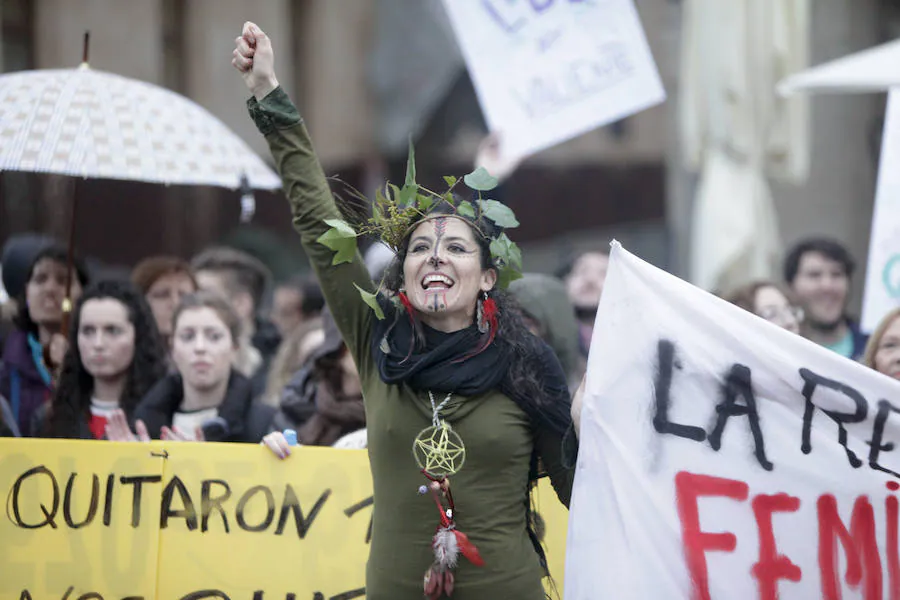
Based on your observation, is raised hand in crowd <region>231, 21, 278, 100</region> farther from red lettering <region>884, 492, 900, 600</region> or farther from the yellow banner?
red lettering <region>884, 492, 900, 600</region>

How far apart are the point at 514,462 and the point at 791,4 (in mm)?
5092

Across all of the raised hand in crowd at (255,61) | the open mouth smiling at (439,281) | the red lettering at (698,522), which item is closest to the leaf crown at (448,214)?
the open mouth smiling at (439,281)

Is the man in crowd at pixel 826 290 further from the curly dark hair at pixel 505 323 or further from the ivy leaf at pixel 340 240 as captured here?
the ivy leaf at pixel 340 240

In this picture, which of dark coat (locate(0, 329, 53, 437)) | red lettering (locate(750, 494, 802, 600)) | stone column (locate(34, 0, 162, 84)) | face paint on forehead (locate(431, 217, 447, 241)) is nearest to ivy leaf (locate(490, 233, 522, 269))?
face paint on forehead (locate(431, 217, 447, 241))

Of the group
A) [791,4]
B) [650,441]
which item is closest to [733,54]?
[791,4]

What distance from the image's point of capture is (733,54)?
7.17 m

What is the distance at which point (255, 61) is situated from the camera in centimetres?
328

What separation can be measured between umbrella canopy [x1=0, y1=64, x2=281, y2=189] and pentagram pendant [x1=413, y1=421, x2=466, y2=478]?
5.17 feet

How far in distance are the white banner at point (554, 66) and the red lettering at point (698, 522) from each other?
304cm

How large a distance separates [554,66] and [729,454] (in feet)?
10.6

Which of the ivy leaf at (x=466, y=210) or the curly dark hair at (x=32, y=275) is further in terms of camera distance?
the curly dark hair at (x=32, y=275)

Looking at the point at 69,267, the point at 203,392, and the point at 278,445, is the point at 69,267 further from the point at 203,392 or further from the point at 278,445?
the point at 278,445

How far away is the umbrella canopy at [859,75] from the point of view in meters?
5.53

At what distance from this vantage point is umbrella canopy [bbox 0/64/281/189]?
412 cm
